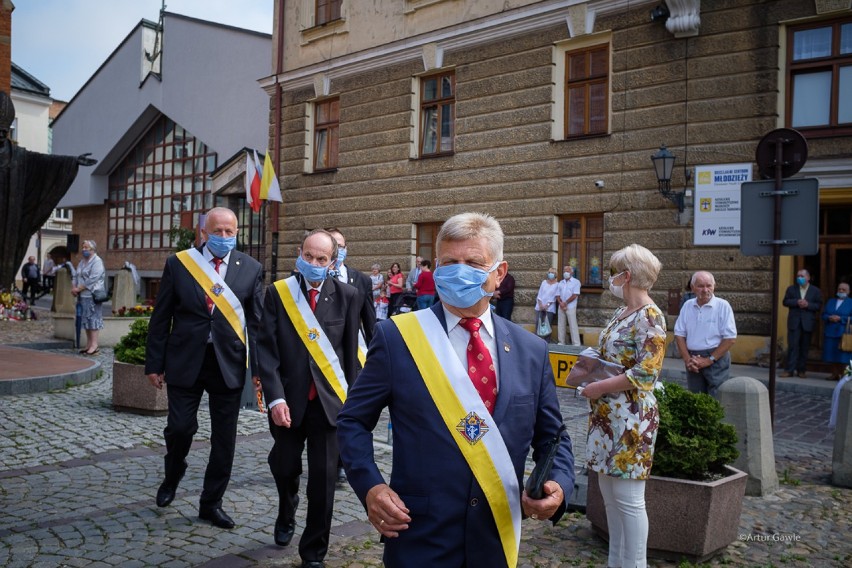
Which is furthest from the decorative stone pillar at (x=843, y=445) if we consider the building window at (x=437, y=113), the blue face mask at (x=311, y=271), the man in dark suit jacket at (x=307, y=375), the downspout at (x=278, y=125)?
the downspout at (x=278, y=125)

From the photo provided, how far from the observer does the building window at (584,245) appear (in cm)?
1741

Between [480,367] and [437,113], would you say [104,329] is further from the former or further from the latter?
[480,367]

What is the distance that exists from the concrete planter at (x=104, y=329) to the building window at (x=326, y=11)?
11510mm

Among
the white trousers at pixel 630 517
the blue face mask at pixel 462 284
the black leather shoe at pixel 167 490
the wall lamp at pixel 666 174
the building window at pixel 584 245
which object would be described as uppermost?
the wall lamp at pixel 666 174

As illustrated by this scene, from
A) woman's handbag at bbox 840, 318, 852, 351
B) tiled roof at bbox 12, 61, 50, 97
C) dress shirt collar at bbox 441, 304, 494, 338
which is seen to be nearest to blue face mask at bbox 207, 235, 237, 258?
dress shirt collar at bbox 441, 304, 494, 338

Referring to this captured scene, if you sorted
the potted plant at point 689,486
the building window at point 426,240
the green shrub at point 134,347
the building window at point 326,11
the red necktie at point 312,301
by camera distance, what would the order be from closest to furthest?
the red necktie at point 312,301, the potted plant at point 689,486, the green shrub at point 134,347, the building window at point 426,240, the building window at point 326,11

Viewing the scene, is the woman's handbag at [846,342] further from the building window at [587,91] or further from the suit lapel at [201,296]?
the suit lapel at [201,296]

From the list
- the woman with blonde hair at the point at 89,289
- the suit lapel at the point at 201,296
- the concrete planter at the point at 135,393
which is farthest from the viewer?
the woman with blonde hair at the point at 89,289

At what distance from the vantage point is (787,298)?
14266 millimetres

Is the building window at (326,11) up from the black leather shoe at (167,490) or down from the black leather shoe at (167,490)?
up

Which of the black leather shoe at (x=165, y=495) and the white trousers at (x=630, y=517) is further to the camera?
the black leather shoe at (x=165, y=495)

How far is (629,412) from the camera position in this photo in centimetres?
431

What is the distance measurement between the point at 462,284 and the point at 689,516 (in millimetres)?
2910

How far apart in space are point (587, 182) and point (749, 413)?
1126cm
